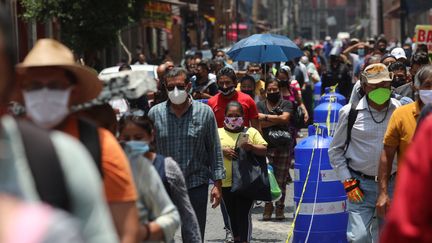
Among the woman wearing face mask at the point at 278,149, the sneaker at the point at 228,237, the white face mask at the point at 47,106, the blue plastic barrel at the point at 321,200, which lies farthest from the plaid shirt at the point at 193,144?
the white face mask at the point at 47,106

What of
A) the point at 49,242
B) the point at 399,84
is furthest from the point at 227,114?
the point at 49,242

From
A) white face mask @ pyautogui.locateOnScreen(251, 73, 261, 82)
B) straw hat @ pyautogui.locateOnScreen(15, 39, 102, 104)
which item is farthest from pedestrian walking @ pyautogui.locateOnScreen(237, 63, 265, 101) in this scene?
straw hat @ pyautogui.locateOnScreen(15, 39, 102, 104)

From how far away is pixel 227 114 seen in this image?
995cm

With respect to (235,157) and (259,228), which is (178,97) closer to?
(235,157)

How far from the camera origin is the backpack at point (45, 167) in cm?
272

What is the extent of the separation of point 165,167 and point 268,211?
6.29 meters

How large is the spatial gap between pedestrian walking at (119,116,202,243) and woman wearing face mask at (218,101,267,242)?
293 centimetres

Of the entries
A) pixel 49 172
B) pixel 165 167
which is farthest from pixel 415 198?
pixel 165 167

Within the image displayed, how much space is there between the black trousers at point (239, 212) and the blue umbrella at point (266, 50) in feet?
24.6

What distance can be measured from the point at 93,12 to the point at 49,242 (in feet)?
73.8

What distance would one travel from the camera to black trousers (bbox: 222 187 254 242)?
32.5 feet

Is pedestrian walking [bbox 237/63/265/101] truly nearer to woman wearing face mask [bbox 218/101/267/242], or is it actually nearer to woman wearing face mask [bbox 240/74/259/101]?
woman wearing face mask [bbox 240/74/259/101]

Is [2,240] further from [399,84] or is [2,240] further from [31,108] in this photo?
[399,84]

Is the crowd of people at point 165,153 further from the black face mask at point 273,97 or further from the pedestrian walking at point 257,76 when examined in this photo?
the pedestrian walking at point 257,76
